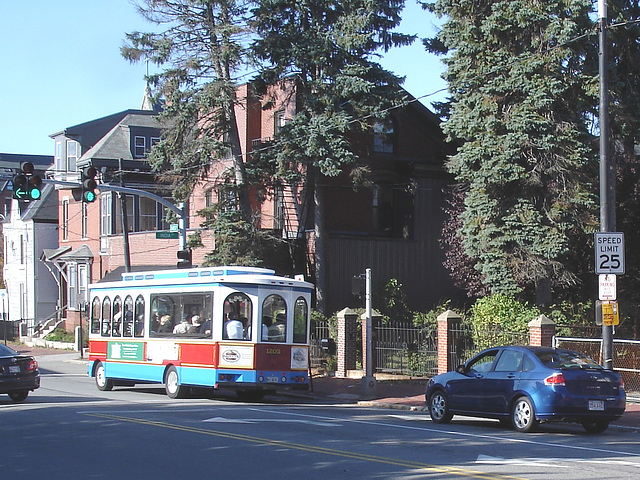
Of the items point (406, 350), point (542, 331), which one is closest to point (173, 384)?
point (406, 350)

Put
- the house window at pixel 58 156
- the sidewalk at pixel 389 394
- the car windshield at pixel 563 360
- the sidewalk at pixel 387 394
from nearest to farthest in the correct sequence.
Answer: the car windshield at pixel 563 360 → the sidewalk at pixel 389 394 → the sidewalk at pixel 387 394 → the house window at pixel 58 156

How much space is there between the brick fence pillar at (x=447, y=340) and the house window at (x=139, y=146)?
96.9 ft

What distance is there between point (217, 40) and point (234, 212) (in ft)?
20.1

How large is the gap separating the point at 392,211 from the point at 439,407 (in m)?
20.6

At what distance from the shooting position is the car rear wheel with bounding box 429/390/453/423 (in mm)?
17031

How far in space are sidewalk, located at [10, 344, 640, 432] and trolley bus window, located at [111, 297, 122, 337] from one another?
574 centimetres

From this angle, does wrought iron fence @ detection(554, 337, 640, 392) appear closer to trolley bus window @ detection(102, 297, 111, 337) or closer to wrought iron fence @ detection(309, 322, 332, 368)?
wrought iron fence @ detection(309, 322, 332, 368)

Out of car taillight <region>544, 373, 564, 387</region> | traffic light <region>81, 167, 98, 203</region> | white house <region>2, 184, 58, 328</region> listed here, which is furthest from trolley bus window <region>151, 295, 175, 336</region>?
white house <region>2, 184, 58, 328</region>

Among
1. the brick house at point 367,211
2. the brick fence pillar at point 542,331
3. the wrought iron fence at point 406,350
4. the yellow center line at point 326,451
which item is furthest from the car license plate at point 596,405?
the brick house at point 367,211

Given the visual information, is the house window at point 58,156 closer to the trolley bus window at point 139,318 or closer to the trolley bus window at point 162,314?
the trolley bus window at point 139,318

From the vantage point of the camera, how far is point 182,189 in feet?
103

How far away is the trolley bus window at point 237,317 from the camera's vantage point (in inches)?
830

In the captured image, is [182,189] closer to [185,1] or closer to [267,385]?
[185,1]

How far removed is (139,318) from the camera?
23.9m
